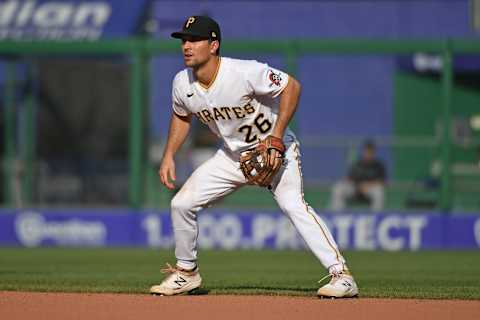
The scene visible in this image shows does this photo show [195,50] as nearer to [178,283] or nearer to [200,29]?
[200,29]

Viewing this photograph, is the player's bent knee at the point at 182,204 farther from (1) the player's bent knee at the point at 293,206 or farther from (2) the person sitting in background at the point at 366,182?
(2) the person sitting in background at the point at 366,182

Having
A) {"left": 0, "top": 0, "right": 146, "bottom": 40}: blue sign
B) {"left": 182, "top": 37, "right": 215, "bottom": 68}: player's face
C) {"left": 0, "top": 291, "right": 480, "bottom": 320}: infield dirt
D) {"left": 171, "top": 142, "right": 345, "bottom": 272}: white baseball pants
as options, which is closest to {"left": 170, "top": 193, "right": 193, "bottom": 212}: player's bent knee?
{"left": 171, "top": 142, "right": 345, "bottom": 272}: white baseball pants

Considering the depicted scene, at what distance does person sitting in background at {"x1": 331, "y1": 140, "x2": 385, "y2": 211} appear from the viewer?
16.2 meters

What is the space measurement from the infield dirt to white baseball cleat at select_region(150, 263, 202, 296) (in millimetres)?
114

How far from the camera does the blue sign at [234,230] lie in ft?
50.3

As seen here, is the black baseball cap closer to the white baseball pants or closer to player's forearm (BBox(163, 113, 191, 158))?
player's forearm (BBox(163, 113, 191, 158))

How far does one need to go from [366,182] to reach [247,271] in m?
5.54

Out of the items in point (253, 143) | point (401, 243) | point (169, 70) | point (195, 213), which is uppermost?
point (169, 70)

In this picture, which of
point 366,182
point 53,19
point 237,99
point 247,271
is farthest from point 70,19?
point 237,99

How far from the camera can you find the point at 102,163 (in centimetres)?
2159

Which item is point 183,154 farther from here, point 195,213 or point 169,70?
point 195,213

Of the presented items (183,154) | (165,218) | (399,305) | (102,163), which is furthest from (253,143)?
(102,163)

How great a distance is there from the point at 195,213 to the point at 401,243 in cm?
814

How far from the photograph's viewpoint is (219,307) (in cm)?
714
